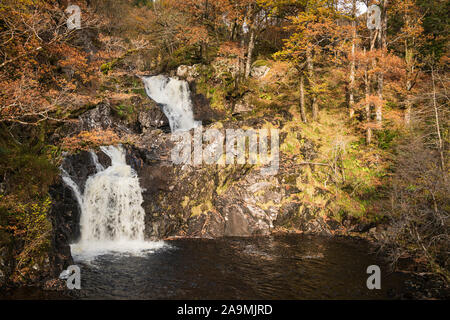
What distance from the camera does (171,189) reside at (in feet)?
42.8

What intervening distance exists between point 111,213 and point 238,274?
697 cm

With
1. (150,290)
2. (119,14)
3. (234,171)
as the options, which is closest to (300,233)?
(234,171)

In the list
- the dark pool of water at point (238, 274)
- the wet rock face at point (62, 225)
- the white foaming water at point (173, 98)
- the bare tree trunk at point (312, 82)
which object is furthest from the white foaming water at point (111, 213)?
the bare tree trunk at point (312, 82)

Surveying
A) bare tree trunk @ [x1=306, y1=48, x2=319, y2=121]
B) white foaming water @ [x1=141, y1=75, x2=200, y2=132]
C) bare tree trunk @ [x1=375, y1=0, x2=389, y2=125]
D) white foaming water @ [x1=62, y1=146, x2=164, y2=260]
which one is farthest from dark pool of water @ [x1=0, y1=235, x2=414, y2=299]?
white foaming water @ [x1=141, y1=75, x2=200, y2=132]

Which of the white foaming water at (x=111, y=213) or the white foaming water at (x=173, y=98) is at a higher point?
the white foaming water at (x=173, y=98)

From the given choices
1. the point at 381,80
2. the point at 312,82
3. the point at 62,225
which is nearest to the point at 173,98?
the point at 312,82

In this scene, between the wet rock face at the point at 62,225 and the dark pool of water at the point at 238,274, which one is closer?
the dark pool of water at the point at 238,274

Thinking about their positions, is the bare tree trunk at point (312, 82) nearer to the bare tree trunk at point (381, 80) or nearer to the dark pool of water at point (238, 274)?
the bare tree trunk at point (381, 80)

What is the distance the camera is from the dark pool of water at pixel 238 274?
6715 mm

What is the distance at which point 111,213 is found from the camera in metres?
11.5

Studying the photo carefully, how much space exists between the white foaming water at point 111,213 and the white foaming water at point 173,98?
6.53 metres

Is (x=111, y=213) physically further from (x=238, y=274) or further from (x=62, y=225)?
(x=238, y=274)
